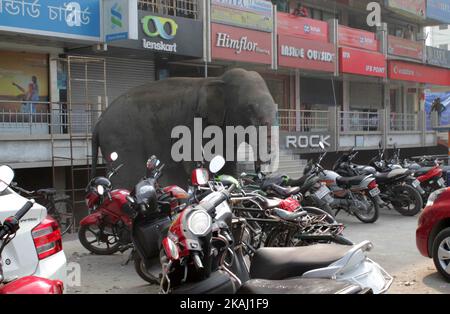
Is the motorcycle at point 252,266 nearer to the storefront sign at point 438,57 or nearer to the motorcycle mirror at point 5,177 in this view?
the motorcycle mirror at point 5,177

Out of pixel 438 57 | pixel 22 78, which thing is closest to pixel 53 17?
pixel 22 78

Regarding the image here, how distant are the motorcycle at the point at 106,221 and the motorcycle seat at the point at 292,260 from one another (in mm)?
3250

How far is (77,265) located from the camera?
6.89m

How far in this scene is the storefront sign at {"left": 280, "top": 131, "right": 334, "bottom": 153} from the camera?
48.8 ft

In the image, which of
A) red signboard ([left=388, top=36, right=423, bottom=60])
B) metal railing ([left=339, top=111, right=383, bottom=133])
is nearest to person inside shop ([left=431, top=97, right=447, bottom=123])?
red signboard ([left=388, top=36, right=423, bottom=60])

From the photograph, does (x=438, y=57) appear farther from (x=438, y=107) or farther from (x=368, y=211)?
(x=368, y=211)

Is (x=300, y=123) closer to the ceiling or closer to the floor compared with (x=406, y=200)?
closer to the ceiling

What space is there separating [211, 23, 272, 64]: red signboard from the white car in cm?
1141

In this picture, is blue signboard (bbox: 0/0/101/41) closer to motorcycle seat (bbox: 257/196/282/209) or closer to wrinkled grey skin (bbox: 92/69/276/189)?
wrinkled grey skin (bbox: 92/69/276/189)

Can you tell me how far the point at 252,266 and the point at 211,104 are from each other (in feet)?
18.8

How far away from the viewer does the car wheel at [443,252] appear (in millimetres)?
5637

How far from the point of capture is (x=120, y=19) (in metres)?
11.8
